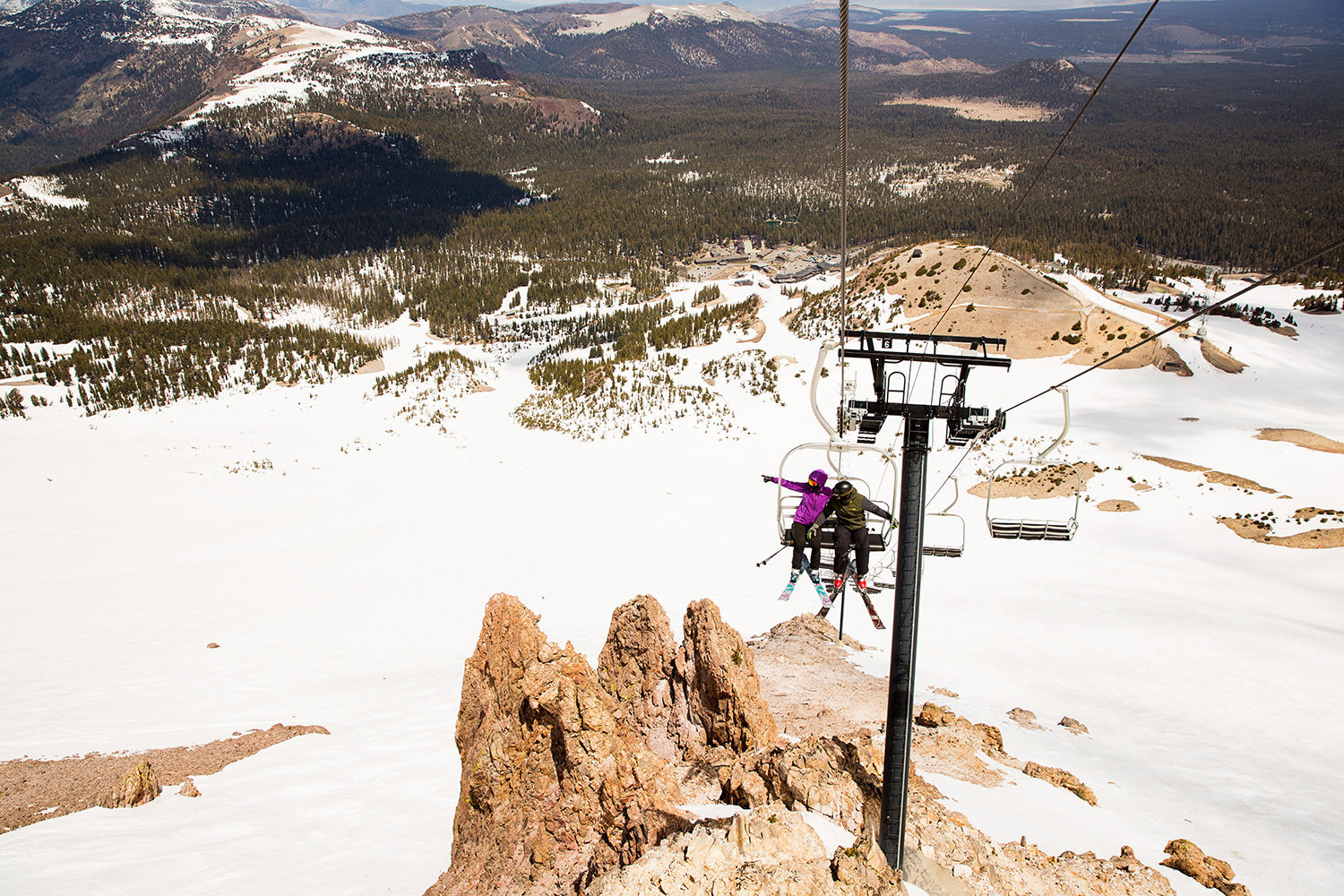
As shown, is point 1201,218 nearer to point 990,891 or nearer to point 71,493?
point 990,891

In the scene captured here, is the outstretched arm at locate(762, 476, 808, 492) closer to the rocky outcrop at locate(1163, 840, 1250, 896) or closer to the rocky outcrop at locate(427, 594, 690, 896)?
the rocky outcrop at locate(427, 594, 690, 896)

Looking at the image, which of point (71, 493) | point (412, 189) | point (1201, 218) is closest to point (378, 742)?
point (71, 493)

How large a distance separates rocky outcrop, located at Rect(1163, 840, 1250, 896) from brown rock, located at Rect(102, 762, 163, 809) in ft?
49.2

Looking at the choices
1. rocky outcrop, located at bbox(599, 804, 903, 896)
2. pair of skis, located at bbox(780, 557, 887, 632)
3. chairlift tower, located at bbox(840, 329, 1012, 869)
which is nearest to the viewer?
rocky outcrop, located at bbox(599, 804, 903, 896)

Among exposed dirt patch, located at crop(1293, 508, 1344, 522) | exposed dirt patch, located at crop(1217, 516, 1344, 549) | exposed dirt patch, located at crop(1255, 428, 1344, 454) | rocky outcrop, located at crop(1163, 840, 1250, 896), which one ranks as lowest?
exposed dirt patch, located at crop(1217, 516, 1344, 549)

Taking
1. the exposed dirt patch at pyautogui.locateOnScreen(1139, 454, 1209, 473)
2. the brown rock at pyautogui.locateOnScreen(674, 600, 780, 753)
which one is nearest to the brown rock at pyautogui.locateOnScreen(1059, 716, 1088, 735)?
the brown rock at pyautogui.locateOnScreen(674, 600, 780, 753)

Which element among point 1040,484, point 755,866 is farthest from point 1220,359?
point 755,866

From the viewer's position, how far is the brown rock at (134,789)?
9.51 meters

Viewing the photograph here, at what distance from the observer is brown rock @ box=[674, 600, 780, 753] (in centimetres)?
986

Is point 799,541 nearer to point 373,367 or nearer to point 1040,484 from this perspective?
point 1040,484

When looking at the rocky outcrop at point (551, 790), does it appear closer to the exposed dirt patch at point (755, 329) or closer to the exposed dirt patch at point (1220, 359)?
the exposed dirt patch at point (755, 329)

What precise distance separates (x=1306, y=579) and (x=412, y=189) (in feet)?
664

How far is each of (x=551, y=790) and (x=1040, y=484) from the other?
26.6m

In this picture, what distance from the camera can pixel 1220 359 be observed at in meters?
38.6
